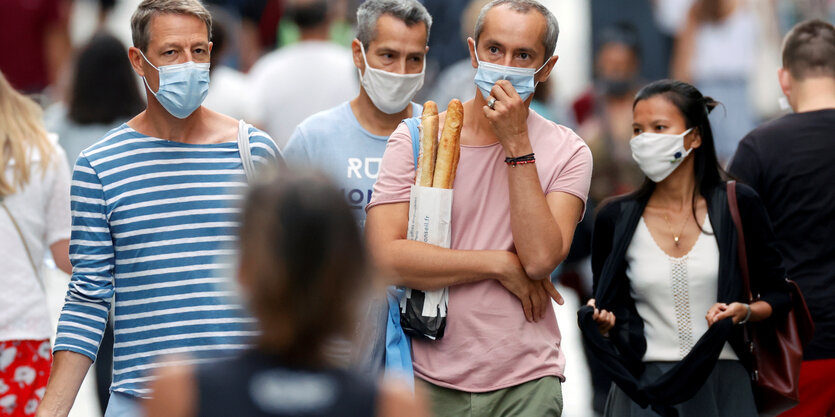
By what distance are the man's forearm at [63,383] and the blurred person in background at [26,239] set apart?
0.93m

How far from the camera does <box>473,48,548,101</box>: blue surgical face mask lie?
4.38 meters

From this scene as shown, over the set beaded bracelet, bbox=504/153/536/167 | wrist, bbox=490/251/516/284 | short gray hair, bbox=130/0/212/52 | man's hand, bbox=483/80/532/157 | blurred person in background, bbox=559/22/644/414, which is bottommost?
blurred person in background, bbox=559/22/644/414

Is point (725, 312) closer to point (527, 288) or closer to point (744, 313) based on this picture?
point (744, 313)

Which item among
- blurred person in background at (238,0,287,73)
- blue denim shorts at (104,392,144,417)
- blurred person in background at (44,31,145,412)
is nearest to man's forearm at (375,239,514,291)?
blue denim shorts at (104,392,144,417)

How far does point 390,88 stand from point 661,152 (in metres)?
1.11

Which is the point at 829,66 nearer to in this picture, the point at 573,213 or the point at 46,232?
the point at 573,213

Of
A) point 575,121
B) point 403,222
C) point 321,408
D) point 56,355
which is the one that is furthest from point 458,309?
point 575,121

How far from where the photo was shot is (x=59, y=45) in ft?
34.3

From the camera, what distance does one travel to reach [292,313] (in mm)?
2527

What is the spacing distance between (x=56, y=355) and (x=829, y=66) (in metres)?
3.50

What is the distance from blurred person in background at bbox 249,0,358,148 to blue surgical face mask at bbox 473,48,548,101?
2.90m

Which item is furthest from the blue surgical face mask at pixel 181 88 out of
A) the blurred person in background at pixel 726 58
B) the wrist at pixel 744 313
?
the blurred person in background at pixel 726 58

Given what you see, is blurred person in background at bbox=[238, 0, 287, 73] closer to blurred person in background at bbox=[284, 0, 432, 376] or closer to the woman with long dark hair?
blurred person in background at bbox=[284, 0, 432, 376]

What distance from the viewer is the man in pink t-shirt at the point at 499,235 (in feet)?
13.8
